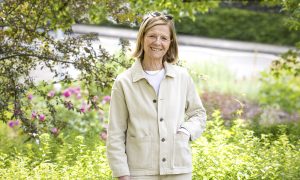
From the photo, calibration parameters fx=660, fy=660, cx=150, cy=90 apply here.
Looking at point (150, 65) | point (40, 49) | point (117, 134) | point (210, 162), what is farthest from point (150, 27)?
point (40, 49)

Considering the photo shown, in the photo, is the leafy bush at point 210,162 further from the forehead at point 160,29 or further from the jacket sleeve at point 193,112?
the forehead at point 160,29

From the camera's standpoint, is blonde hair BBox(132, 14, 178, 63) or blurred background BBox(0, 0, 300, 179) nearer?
blonde hair BBox(132, 14, 178, 63)

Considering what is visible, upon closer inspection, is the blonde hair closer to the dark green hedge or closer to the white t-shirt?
the white t-shirt

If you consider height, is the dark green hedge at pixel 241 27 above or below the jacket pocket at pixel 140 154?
above

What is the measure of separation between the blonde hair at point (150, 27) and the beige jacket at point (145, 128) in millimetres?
78

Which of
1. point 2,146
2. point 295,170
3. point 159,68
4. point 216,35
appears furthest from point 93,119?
point 216,35

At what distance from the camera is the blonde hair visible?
11.1 feet

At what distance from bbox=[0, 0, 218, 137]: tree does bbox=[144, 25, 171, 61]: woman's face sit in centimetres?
171

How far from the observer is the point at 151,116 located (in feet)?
10.9

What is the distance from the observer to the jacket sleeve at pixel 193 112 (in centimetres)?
348

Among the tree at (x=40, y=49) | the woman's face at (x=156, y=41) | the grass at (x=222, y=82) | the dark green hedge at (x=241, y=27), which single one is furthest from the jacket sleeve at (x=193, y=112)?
the dark green hedge at (x=241, y=27)

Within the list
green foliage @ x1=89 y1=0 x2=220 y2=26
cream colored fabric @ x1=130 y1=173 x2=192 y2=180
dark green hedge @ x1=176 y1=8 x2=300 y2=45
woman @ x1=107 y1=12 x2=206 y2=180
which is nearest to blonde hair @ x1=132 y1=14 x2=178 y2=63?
woman @ x1=107 y1=12 x2=206 y2=180

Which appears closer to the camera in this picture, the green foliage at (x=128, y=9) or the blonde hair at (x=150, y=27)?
the blonde hair at (x=150, y=27)

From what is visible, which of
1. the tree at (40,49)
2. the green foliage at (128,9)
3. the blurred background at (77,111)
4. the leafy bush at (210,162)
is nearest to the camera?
the leafy bush at (210,162)
